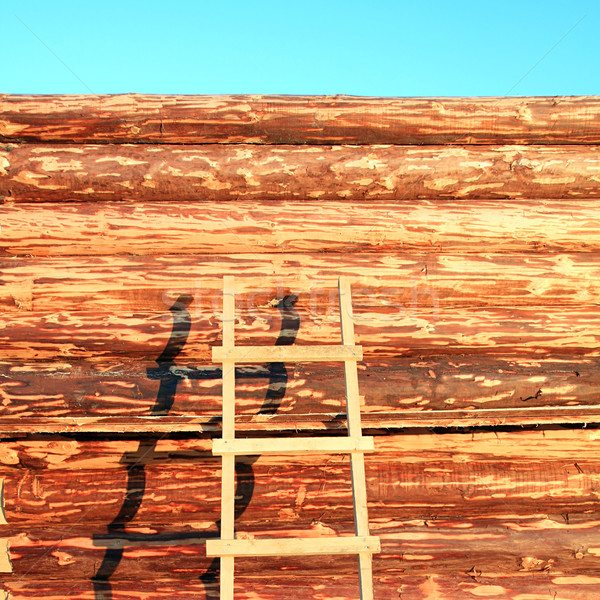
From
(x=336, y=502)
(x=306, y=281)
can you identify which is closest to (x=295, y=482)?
(x=336, y=502)

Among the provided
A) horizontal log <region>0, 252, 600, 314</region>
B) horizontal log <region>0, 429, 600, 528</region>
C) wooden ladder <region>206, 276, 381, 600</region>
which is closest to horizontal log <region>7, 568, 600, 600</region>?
horizontal log <region>0, 429, 600, 528</region>

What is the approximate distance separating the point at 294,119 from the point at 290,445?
9.38 feet

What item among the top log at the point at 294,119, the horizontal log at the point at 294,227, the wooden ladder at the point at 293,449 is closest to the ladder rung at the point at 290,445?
the wooden ladder at the point at 293,449

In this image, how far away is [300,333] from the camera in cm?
394

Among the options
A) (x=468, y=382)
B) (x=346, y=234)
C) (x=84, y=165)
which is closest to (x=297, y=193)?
(x=346, y=234)

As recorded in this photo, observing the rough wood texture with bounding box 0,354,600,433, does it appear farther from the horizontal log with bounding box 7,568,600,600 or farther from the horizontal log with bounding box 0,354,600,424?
the horizontal log with bounding box 7,568,600,600

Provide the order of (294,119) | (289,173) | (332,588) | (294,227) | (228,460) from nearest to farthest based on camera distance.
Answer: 1. (228,460)
2. (332,588)
3. (294,227)
4. (289,173)
5. (294,119)

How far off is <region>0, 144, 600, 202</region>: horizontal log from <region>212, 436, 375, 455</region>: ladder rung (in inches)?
86.7

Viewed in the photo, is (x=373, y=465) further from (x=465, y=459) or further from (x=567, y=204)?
(x=567, y=204)

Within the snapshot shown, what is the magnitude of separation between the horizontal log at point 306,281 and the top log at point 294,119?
44.9 inches

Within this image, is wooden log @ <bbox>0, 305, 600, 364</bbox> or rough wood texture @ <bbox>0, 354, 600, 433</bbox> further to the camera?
wooden log @ <bbox>0, 305, 600, 364</bbox>

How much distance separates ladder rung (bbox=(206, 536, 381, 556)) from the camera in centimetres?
288

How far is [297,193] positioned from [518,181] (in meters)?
1.91

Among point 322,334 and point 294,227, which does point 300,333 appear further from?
point 294,227
